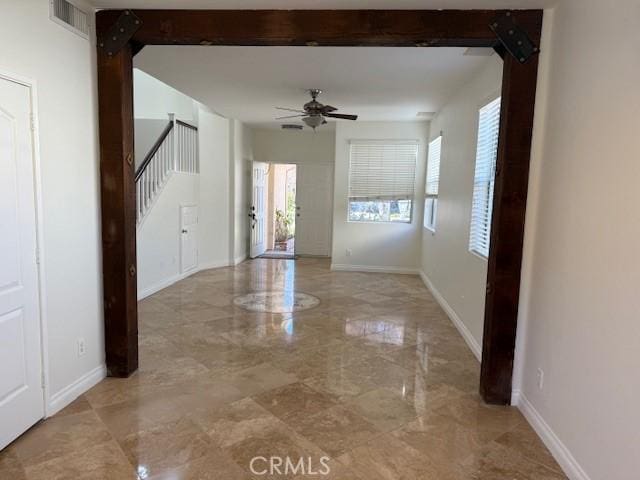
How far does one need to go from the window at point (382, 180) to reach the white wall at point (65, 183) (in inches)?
203

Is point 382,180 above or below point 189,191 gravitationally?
above

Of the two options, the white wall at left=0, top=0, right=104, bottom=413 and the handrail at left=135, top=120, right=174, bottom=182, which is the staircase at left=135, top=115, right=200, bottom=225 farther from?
the white wall at left=0, top=0, right=104, bottom=413

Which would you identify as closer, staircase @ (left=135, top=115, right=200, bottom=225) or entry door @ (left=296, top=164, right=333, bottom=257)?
staircase @ (left=135, top=115, right=200, bottom=225)

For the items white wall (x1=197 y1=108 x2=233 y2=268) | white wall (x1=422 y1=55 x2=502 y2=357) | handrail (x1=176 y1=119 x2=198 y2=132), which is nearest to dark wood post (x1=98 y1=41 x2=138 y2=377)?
white wall (x1=422 y1=55 x2=502 y2=357)

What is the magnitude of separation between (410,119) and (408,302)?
3.23 m

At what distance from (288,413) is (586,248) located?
6.53 feet

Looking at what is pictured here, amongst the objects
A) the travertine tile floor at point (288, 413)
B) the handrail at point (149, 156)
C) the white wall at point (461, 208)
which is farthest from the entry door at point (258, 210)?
the travertine tile floor at point (288, 413)

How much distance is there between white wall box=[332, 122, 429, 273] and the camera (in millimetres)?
7359

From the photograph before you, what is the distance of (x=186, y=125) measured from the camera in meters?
6.62

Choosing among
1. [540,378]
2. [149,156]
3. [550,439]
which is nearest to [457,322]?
[540,378]

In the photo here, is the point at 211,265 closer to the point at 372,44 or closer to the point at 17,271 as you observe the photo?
the point at 17,271

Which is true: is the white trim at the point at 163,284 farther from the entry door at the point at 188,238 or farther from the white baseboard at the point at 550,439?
the white baseboard at the point at 550,439

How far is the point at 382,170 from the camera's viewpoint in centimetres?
751

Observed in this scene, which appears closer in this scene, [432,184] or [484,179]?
[484,179]
